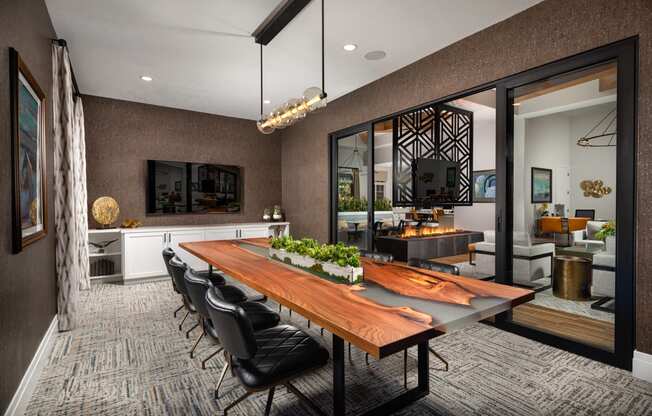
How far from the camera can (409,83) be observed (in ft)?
13.4

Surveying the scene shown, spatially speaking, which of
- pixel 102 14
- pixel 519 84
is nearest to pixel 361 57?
pixel 519 84

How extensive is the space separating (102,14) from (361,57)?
254cm

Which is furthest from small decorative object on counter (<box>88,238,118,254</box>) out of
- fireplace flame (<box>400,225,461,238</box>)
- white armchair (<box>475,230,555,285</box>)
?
white armchair (<box>475,230,555,285</box>)

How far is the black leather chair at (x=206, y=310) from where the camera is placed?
190 centimetres

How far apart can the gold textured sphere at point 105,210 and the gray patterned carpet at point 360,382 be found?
7.78ft

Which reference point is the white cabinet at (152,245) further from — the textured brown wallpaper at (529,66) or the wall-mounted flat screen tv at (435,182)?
the wall-mounted flat screen tv at (435,182)

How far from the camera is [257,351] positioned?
167cm

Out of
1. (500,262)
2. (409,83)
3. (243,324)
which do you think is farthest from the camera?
(409,83)

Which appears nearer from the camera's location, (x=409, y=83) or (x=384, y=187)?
(x=409, y=83)

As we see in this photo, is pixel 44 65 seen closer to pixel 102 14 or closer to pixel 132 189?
pixel 102 14

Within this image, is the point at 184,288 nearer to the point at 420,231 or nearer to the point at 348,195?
the point at 348,195

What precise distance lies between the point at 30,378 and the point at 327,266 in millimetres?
2049

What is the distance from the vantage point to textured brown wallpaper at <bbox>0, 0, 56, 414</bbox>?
177 centimetres

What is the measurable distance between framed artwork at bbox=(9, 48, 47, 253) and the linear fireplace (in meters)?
5.43
